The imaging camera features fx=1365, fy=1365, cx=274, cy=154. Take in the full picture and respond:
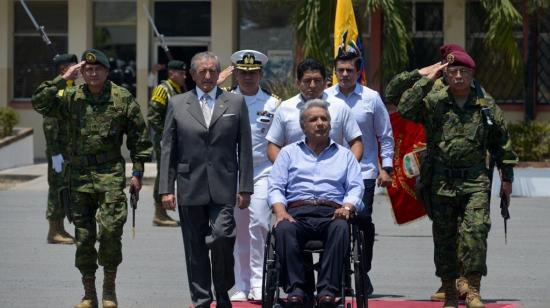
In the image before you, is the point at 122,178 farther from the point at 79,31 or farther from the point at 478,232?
the point at 79,31

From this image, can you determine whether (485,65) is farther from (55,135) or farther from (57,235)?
(55,135)

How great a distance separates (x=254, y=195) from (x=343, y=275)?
1877 millimetres

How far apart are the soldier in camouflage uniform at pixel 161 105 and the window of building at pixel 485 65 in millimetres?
10196

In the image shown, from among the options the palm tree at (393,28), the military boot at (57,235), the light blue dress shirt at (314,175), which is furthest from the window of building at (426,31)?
the light blue dress shirt at (314,175)

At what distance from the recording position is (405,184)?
12.9 metres

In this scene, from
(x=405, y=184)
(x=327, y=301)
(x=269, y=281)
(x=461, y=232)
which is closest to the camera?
(x=327, y=301)

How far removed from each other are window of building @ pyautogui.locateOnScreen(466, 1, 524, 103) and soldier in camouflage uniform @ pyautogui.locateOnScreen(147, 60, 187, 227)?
1020cm

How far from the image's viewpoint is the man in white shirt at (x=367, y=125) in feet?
35.9

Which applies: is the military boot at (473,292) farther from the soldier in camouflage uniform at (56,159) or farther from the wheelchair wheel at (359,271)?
the soldier in camouflage uniform at (56,159)

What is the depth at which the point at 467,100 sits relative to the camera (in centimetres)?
1022

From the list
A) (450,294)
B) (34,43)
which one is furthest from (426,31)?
(450,294)

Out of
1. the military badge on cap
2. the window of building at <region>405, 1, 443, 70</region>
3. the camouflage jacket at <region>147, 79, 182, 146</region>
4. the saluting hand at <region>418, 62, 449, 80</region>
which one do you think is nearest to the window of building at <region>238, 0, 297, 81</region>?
the window of building at <region>405, 1, 443, 70</region>

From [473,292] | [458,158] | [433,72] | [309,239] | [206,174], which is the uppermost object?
[433,72]

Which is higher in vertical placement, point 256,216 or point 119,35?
point 119,35
